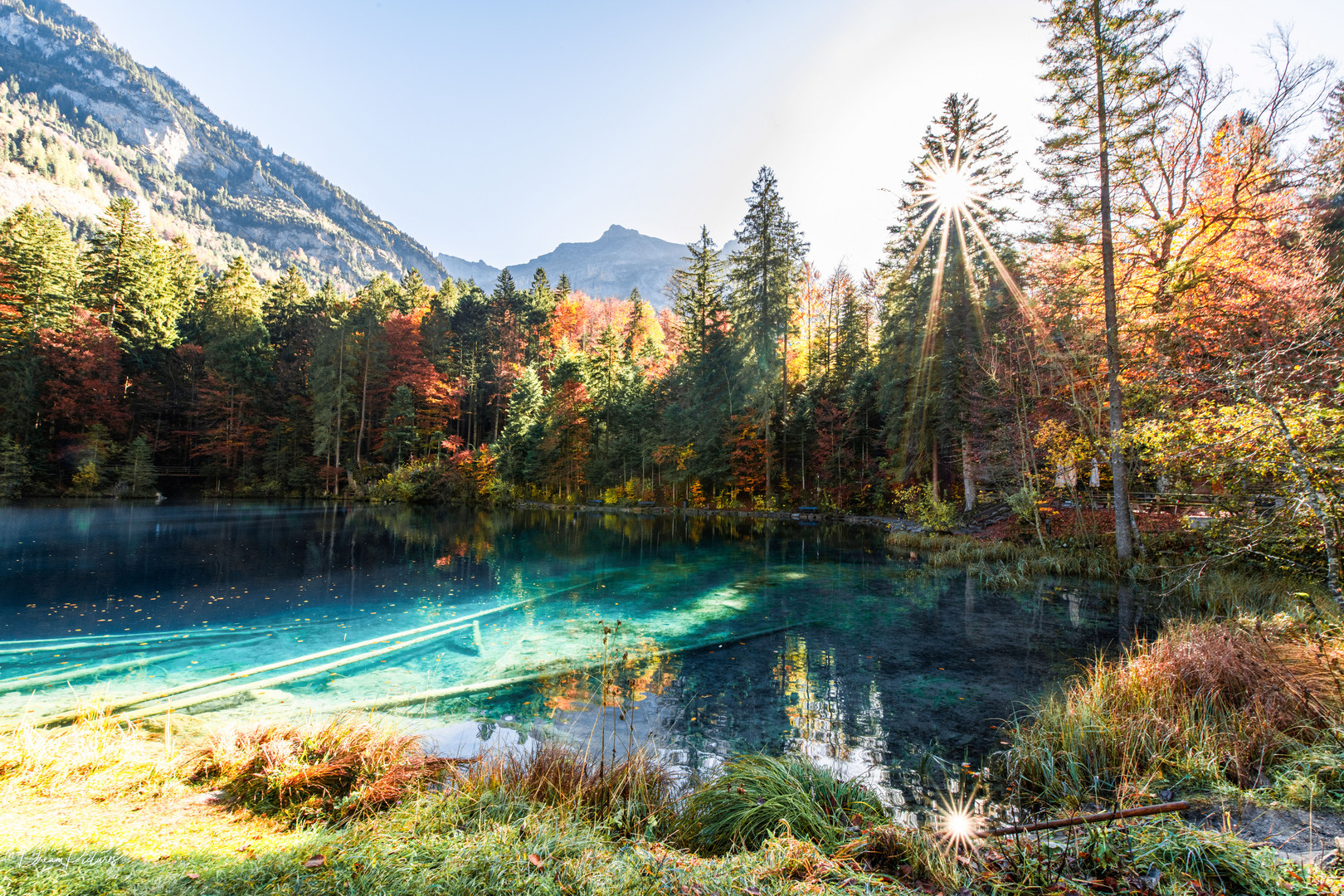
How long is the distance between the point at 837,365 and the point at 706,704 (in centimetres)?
→ 2589

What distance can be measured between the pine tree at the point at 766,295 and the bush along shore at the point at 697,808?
70.4 ft

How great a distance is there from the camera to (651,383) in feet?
108

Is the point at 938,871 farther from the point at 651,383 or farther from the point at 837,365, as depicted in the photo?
the point at 651,383

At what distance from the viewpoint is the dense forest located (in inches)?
339

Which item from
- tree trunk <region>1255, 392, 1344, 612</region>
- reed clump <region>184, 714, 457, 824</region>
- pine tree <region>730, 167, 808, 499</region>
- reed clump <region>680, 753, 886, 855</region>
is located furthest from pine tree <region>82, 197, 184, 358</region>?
tree trunk <region>1255, 392, 1344, 612</region>

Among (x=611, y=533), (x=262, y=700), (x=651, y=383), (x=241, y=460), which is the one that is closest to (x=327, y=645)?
(x=262, y=700)

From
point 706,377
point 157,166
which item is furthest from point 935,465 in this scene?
point 157,166

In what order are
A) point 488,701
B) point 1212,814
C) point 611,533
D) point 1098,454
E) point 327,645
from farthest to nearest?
point 611,533 < point 1098,454 < point 327,645 < point 488,701 < point 1212,814

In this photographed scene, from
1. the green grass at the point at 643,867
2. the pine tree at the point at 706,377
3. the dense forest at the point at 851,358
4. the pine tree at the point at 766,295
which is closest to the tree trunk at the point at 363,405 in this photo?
the dense forest at the point at 851,358

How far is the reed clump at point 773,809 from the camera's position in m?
2.96

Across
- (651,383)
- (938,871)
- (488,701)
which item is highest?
(651,383)

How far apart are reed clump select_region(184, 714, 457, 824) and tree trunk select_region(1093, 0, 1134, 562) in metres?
13.0

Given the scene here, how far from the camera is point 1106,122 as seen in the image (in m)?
11.9

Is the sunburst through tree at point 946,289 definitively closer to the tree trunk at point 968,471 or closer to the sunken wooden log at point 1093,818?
the tree trunk at point 968,471
